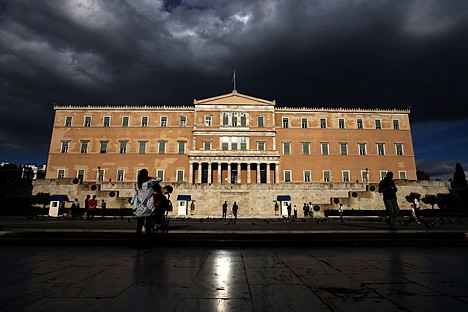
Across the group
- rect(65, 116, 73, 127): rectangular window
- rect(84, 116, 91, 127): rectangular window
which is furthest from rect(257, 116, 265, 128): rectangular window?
rect(65, 116, 73, 127): rectangular window

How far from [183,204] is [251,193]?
8446mm

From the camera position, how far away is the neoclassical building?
147 ft

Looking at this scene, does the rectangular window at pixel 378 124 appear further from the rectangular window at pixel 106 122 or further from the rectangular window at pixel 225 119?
the rectangular window at pixel 106 122

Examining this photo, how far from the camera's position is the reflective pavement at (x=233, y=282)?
Result: 2.54 metres

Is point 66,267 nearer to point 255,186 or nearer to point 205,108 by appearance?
point 255,186

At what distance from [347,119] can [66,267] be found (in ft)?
165

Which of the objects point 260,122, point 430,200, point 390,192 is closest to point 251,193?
point 260,122

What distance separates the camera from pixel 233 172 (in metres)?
45.3

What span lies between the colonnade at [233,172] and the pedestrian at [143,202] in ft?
118

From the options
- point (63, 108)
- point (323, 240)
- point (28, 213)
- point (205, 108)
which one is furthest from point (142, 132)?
point (323, 240)

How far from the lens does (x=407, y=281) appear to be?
11.2 feet

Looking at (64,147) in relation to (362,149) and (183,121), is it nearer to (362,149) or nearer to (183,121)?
(183,121)

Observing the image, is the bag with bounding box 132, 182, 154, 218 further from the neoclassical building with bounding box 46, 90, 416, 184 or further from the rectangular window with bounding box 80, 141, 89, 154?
the rectangular window with bounding box 80, 141, 89, 154

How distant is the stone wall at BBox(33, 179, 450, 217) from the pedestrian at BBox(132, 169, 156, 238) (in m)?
25.6
